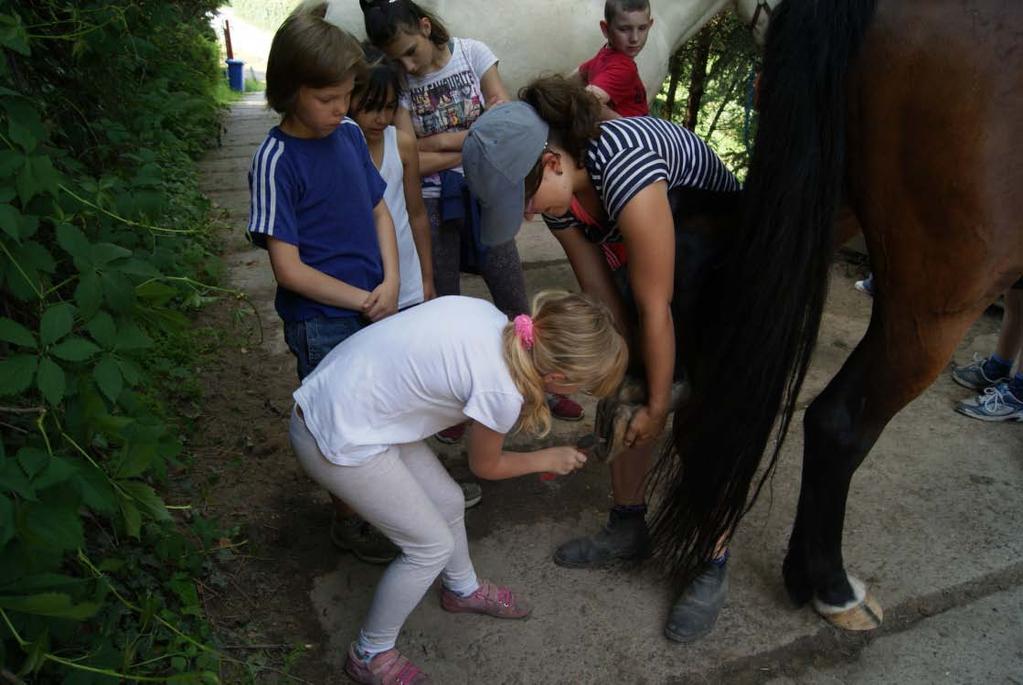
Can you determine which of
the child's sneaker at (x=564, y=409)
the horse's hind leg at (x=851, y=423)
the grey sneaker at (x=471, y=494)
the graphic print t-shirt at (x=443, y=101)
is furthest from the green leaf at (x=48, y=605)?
the child's sneaker at (x=564, y=409)

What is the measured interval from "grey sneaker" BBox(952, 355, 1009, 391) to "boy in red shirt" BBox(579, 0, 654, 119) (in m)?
1.56

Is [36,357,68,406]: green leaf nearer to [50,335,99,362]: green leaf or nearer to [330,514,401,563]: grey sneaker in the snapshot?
[50,335,99,362]: green leaf

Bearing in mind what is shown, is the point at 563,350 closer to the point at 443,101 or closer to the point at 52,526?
the point at 52,526

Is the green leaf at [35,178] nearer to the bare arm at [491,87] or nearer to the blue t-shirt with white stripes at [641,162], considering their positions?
the blue t-shirt with white stripes at [641,162]

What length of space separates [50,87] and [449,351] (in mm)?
1245

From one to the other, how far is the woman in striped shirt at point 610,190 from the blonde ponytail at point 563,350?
152 millimetres

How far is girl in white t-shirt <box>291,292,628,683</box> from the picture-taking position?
4.99ft

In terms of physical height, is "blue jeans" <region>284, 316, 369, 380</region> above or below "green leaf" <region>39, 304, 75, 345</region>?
below

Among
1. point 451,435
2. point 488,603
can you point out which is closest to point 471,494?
point 451,435

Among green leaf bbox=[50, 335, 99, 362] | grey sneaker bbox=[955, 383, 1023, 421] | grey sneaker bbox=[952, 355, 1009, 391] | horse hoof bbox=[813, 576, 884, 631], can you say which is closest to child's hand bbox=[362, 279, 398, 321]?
green leaf bbox=[50, 335, 99, 362]

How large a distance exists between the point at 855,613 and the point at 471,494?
3.55 ft

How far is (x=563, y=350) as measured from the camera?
1511 mm

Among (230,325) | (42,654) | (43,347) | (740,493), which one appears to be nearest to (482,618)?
(740,493)

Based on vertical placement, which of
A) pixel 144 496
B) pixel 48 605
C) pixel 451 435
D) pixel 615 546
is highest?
pixel 48 605
